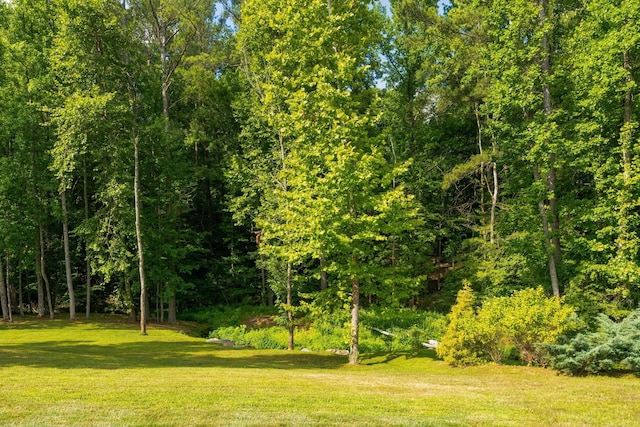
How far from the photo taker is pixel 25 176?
25203mm

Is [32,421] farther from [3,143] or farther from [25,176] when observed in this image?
[3,143]

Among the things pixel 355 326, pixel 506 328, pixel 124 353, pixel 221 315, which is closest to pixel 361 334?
pixel 355 326

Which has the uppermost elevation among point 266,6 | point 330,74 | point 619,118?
point 266,6

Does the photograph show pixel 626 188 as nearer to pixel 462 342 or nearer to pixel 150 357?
pixel 462 342

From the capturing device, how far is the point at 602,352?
10328 millimetres

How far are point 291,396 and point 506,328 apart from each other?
23.5 ft

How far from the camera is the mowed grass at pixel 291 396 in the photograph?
20.7 feet

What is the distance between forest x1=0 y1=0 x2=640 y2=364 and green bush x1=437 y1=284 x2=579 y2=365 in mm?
2455

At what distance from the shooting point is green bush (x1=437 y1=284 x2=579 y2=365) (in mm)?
12094

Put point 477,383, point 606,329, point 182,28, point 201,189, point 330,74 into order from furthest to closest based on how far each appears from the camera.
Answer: point 201,189 < point 182,28 < point 330,74 < point 606,329 < point 477,383

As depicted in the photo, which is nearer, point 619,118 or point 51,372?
point 51,372

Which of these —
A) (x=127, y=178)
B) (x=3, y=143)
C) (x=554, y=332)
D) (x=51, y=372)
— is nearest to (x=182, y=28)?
(x=127, y=178)

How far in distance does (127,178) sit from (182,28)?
35.2 feet

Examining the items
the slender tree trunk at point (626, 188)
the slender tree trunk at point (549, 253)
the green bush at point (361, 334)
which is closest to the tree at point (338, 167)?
the green bush at point (361, 334)
